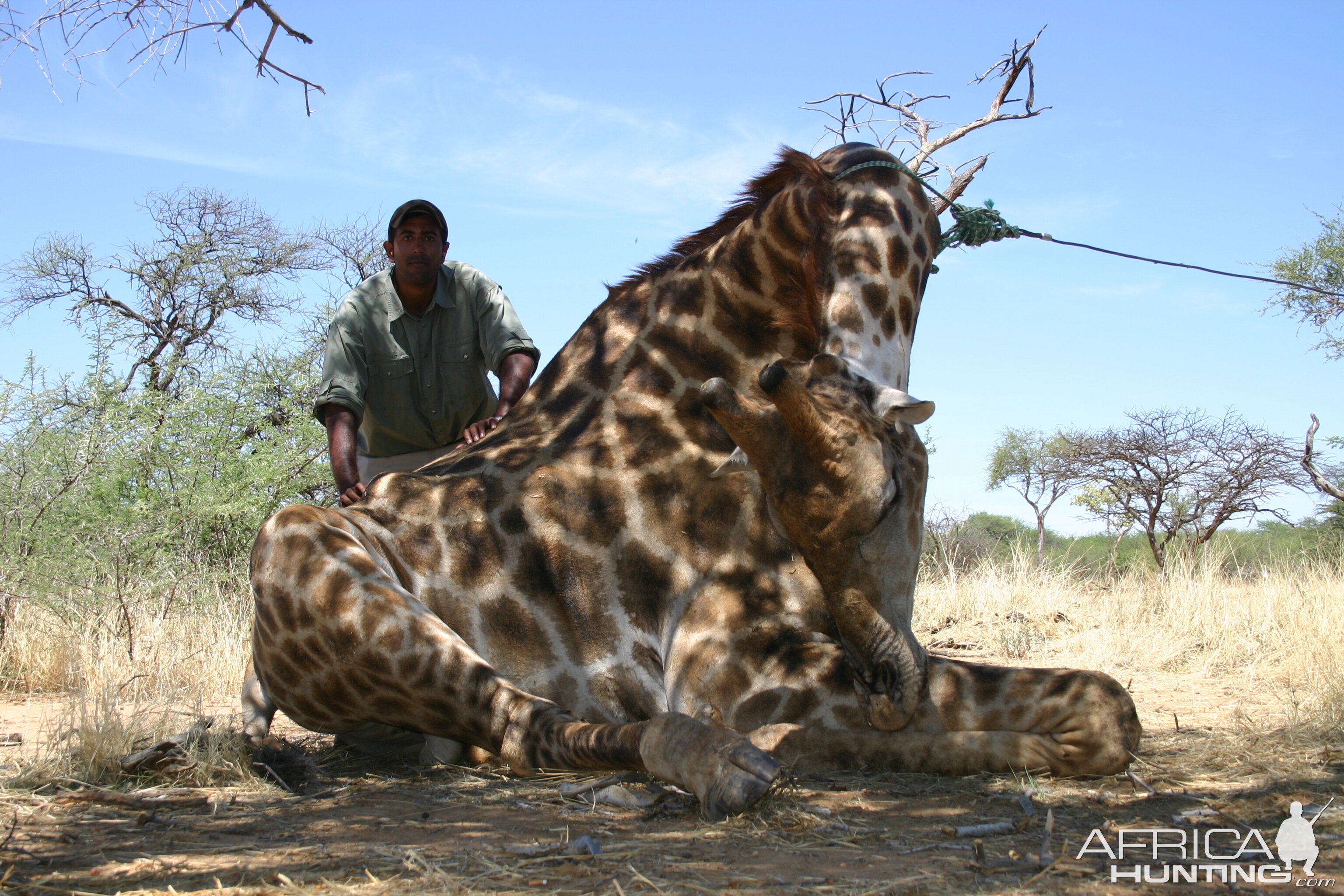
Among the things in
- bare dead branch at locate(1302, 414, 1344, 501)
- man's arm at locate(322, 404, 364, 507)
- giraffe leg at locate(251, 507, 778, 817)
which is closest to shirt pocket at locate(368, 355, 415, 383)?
man's arm at locate(322, 404, 364, 507)

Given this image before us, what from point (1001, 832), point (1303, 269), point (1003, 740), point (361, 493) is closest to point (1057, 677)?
point (1003, 740)

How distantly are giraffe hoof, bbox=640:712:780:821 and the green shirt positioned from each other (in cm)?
365

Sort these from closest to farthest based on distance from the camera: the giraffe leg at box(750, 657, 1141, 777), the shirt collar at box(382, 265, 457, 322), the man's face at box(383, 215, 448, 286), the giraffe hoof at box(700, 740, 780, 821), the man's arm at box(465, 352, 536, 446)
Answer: the giraffe hoof at box(700, 740, 780, 821) < the giraffe leg at box(750, 657, 1141, 777) < the man's arm at box(465, 352, 536, 446) < the man's face at box(383, 215, 448, 286) < the shirt collar at box(382, 265, 457, 322)

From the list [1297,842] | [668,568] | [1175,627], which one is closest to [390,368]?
[668,568]

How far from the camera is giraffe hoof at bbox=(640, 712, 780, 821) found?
2.67 metres

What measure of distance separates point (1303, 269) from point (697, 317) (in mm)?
18372

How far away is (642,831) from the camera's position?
2664 mm

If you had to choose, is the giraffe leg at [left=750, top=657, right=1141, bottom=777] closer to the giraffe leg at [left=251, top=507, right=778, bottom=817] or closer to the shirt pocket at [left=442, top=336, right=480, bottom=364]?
the giraffe leg at [left=251, top=507, right=778, bottom=817]

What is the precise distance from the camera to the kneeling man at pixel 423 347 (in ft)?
20.1

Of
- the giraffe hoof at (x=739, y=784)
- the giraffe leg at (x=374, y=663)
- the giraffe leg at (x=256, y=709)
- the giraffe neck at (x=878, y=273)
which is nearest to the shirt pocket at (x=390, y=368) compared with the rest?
the giraffe leg at (x=256, y=709)

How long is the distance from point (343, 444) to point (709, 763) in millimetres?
3505

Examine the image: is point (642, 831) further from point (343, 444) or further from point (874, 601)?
point (343, 444)

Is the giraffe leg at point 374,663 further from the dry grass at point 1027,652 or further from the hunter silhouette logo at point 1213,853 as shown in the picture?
the hunter silhouette logo at point 1213,853

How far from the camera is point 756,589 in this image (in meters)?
3.86
